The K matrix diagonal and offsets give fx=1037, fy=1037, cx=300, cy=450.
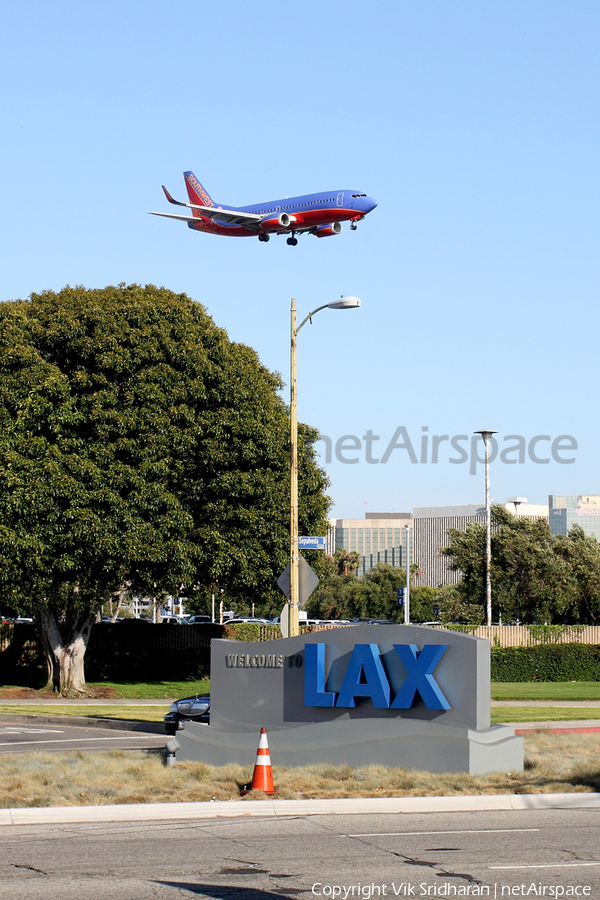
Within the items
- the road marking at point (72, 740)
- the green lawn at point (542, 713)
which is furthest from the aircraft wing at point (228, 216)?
the road marking at point (72, 740)

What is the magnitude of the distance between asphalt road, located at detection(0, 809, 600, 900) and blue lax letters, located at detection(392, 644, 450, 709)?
250 cm

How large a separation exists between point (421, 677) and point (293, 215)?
110ft

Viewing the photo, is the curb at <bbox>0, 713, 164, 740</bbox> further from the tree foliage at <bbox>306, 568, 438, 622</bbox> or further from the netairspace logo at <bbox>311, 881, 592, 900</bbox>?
the tree foliage at <bbox>306, 568, 438, 622</bbox>

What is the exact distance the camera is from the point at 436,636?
15.2 meters

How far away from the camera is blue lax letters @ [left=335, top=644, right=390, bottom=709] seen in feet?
50.6

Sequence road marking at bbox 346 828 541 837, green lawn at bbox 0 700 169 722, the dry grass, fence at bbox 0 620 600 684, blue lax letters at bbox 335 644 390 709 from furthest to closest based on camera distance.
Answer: fence at bbox 0 620 600 684
green lawn at bbox 0 700 169 722
blue lax letters at bbox 335 644 390 709
the dry grass
road marking at bbox 346 828 541 837

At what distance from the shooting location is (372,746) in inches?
607

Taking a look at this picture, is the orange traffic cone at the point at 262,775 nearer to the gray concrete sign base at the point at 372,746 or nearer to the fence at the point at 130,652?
the gray concrete sign base at the point at 372,746

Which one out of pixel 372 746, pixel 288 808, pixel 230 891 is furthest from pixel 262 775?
pixel 230 891

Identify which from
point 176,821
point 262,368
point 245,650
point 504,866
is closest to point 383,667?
point 245,650

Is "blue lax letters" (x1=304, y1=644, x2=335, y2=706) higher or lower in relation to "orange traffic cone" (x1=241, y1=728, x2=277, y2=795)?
higher

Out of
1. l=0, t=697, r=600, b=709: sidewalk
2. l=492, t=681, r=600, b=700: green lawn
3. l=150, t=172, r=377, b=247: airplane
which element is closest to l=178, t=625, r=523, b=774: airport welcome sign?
l=0, t=697, r=600, b=709: sidewalk

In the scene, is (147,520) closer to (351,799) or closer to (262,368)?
(262,368)

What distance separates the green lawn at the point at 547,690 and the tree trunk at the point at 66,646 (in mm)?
13936
